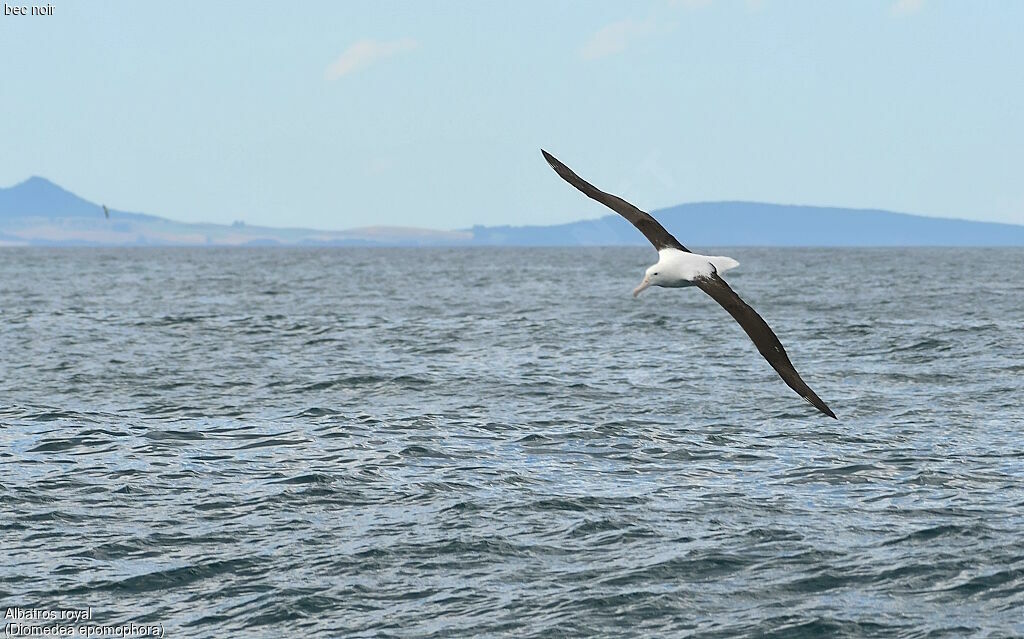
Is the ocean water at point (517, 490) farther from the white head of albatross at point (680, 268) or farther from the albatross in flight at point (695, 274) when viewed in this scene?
the white head of albatross at point (680, 268)

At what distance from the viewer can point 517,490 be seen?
55.5ft

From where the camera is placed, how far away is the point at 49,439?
819 inches

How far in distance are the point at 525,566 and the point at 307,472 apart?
17.8 feet

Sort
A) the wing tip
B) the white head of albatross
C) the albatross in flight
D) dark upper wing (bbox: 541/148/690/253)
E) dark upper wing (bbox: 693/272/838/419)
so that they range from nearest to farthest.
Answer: dark upper wing (bbox: 693/272/838/419), the albatross in flight, the white head of albatross, dark upper wing (bbox: 541/148/690/253), the wing tip

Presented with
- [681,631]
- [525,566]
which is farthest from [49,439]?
[681,631]

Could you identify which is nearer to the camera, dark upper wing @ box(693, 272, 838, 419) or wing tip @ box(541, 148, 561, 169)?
dark upper wing @ box(693, 272, 838, 419)

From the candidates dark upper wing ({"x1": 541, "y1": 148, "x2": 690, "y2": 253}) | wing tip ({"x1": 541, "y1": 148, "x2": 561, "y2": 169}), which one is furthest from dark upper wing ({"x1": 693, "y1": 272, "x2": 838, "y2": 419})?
wing tip ({"x1": 541, "y1": 148, "x2": 561, "y2": 169})

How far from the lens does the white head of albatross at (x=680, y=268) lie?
1427cm

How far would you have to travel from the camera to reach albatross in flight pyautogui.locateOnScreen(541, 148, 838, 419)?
1234 cm

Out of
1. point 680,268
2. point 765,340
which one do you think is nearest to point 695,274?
point 680,268

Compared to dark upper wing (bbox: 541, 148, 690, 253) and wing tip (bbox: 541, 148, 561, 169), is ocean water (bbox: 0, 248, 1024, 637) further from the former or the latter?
wing tip (bbox: 541, 148, 561, 169)

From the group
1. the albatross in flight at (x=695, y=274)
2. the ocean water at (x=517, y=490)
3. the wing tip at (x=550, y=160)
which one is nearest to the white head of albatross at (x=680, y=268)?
the albatross in flight at (x=695, y=274)

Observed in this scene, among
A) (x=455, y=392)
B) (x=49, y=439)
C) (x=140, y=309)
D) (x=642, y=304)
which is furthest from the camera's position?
(x=642, y=304)

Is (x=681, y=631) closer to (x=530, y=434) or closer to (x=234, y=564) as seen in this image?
(x=234, y=564)
